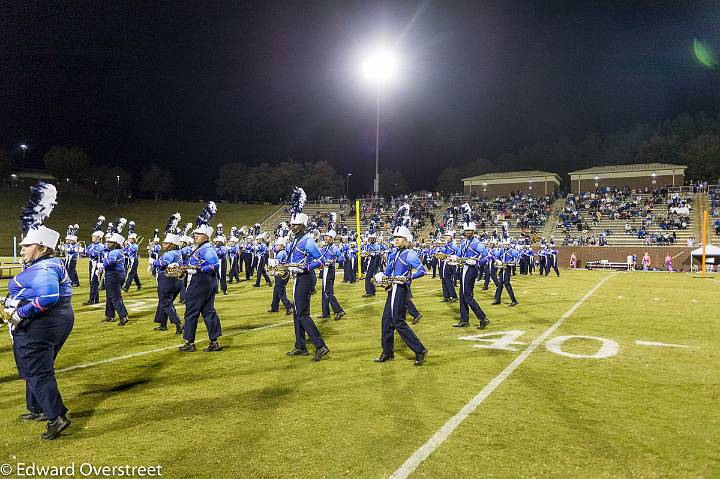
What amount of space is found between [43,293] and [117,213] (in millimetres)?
64670

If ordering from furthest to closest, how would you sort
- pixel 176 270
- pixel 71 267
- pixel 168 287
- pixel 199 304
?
1. pixel 71 267
2. pixel 168 287
3. pixel 176 270
4. pixel 199 304

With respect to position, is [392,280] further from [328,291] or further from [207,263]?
[328,291]

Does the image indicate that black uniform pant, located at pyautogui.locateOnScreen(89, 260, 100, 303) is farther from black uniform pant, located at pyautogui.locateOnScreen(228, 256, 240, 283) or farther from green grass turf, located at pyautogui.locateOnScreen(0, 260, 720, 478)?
black uniform pant, located at pyautogui.locateOnScreen(228, 256, 240, 283)

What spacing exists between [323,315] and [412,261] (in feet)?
16.8

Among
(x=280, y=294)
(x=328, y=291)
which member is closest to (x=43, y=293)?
Answer: (x=328, y=291)

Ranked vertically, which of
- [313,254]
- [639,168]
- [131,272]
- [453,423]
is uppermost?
[639,168]

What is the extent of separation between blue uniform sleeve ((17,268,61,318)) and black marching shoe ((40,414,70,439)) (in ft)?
3.37

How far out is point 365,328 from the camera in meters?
10.3

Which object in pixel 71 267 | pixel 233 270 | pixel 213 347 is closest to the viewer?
pixel 213 347

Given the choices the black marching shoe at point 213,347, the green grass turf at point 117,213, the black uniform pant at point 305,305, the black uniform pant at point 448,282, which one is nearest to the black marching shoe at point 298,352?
the black uniform pant at point 305,305

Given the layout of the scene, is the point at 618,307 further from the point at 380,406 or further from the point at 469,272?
the point at 380,406

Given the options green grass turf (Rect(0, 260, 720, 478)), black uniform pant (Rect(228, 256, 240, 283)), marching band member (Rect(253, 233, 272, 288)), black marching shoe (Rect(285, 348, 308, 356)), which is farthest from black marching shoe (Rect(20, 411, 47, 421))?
black uniform pant (Rect(228, 256, 240, 283))

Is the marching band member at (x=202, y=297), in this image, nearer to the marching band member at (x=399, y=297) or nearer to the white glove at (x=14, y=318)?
the marching band member at (x=399, y=297)

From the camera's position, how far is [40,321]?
178 inches
